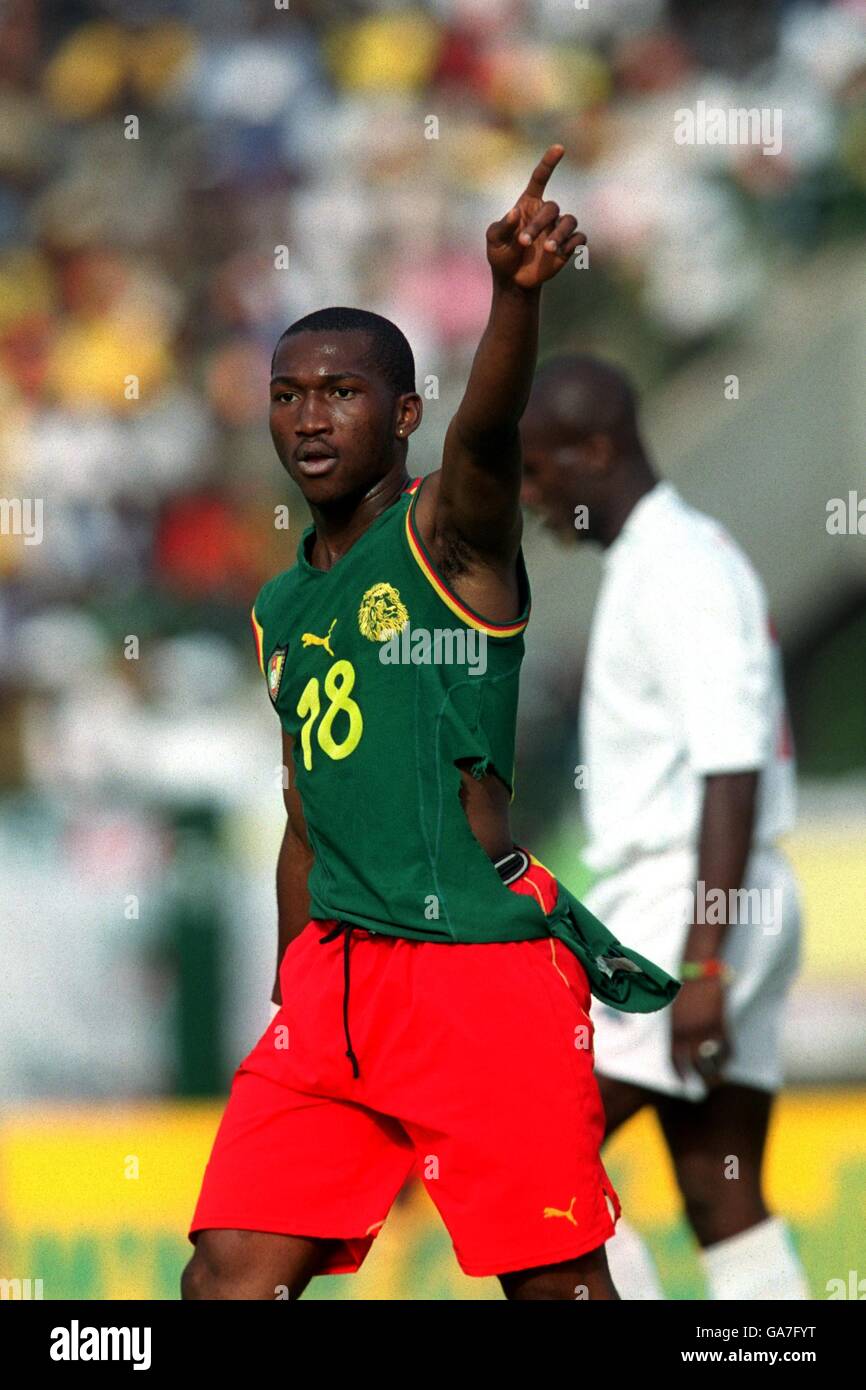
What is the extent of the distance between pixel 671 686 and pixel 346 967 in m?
1.49

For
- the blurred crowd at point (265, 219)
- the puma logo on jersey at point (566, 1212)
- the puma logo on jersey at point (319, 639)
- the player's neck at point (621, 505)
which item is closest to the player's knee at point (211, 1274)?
the puma logo on jersey at point (566, 1212)

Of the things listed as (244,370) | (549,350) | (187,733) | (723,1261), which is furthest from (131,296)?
(723,1261)

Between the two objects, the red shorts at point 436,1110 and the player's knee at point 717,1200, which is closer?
the red shorts at point 436,1110

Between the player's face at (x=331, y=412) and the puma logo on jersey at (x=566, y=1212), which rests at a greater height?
the player's face at (x=331, y=412)

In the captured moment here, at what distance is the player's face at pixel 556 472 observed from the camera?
458 centimetres

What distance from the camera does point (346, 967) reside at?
121 inches

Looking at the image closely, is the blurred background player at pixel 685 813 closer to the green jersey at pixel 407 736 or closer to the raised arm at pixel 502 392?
the green jersey at pixel 407 736

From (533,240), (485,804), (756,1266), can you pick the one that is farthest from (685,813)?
(533,240)

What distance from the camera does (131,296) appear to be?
9.38 meters

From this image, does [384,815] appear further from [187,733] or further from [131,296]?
[131,296]

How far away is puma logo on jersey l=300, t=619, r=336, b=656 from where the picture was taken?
3117 millimetres

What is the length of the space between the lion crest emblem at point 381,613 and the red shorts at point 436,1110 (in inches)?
18.1

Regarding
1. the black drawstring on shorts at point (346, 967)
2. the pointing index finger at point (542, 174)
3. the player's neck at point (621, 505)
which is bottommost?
the black drawstring on shorts at point (346, 967)

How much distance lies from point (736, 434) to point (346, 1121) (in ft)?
20.6
